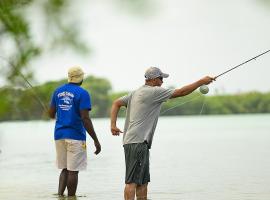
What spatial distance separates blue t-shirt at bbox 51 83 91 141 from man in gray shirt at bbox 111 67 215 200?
1.02m

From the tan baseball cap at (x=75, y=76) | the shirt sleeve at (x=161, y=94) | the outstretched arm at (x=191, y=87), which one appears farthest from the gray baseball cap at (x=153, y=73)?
the tan baseball cap at (x=75, y=76)

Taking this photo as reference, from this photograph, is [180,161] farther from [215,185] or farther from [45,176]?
[215,185]

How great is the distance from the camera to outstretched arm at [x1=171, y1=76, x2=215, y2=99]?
7.05m

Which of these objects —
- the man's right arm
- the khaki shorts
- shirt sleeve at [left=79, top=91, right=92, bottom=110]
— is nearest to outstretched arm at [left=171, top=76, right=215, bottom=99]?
shirt sleeve at [left=79, top=91, right=92, bottom=110]

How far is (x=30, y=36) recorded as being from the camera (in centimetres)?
575

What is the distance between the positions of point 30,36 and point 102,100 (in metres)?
55.4

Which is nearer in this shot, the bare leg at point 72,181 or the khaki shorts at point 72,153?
the khaki shorts at point 72,153

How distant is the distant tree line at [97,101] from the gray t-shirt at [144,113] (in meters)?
0.61

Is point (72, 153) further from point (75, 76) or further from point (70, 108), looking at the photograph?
point (75, 76)

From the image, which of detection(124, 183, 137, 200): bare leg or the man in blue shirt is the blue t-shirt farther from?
detection(124, 183, 137, 200): bare leg

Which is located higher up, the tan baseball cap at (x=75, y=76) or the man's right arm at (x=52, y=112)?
the tan baseball cap at (x=75, y=76)

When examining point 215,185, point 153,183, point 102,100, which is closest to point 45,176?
point 153,183

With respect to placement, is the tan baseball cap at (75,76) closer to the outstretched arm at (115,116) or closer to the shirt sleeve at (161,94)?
the outstretched arm at (115,116)

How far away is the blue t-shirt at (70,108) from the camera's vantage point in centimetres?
848
